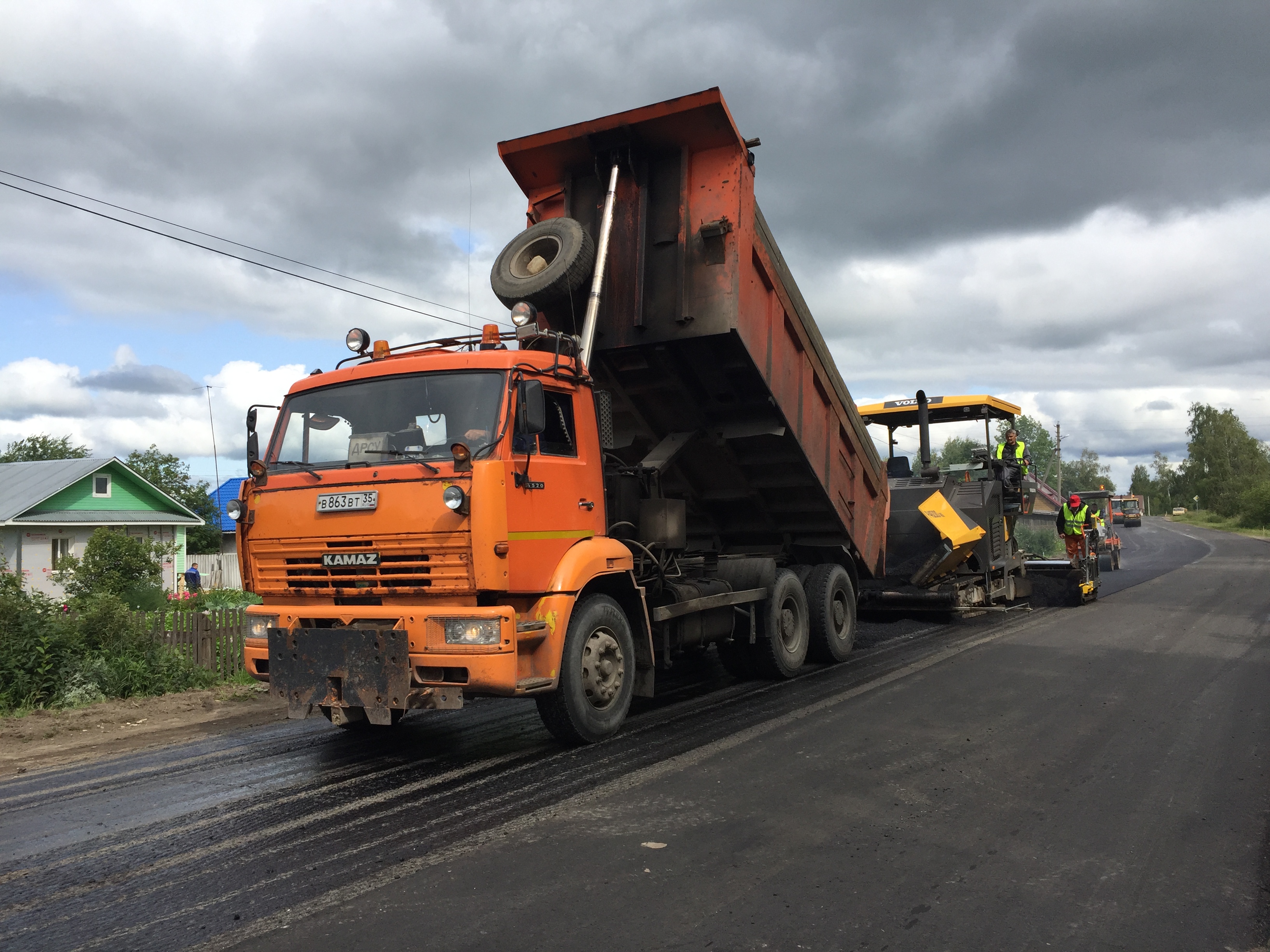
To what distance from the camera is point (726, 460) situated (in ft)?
29.4

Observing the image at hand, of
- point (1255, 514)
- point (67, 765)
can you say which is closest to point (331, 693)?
point (67, 765)

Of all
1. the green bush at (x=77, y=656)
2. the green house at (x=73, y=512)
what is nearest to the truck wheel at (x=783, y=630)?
the green bush at (x=77, y=656)

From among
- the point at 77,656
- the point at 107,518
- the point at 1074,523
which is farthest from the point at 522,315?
the point at 107,518


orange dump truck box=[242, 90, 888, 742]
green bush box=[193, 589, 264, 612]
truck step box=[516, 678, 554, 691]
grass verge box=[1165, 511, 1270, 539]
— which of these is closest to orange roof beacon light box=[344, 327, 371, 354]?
orange dump truck box=[242, 90, 888, 742]

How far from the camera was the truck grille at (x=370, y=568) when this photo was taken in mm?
5570

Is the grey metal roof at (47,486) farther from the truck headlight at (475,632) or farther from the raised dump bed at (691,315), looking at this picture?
the truck headlight at (475,632)

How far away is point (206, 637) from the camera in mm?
9789

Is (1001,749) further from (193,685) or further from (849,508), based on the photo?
(193,685)

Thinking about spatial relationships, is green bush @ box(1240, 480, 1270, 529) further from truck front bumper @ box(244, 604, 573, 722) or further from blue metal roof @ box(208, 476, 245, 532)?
truck front bumper @ box(244, 604, 573, 722)

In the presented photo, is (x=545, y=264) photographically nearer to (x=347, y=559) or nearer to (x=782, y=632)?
(x=347, y=559)

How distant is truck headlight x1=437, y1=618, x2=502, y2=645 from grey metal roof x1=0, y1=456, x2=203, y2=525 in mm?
25657

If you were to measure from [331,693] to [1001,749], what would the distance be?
428 centimetres

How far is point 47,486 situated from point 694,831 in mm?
29504

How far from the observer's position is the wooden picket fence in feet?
31.6
